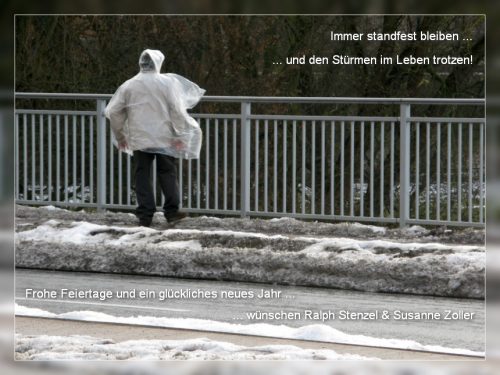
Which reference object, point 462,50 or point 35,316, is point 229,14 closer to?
point 462,50

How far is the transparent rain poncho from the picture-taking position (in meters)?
5.70

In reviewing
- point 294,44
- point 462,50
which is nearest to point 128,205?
point 294,44

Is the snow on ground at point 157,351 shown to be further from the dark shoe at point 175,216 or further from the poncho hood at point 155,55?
the poncho hood at point 155,55

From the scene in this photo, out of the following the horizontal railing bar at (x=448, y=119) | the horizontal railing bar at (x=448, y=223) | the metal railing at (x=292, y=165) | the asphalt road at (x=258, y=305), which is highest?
the horizontal railing bar at (x=448, y=119)

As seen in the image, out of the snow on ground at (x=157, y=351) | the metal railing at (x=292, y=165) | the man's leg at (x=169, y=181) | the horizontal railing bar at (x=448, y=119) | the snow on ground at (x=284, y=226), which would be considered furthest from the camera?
the man's leg at (x=169, y=181)

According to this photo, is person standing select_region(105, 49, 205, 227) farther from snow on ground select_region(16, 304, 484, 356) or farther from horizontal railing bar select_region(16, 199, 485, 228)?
snow on ground select_region(16, 304, 484, 356)

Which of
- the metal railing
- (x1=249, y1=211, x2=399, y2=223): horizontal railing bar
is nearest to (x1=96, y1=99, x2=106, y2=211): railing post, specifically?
the metal railing

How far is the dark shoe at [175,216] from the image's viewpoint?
19.2ft

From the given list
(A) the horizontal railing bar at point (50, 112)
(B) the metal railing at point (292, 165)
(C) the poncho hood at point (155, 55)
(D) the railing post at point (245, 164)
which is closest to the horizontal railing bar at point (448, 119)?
(B) the metal railing at point (292, 165)

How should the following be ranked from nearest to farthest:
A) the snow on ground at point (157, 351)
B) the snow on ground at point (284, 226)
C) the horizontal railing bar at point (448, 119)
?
the horizontal railing bar at point (448, 119) → the snow on ground at point (157, 351) → the snow on ground at point (284, 226)

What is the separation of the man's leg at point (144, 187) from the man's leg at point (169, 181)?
41 millimetres

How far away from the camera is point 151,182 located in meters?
5.82

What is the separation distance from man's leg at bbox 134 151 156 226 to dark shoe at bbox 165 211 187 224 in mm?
63

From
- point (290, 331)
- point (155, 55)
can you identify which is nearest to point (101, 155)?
point (155, 55)
